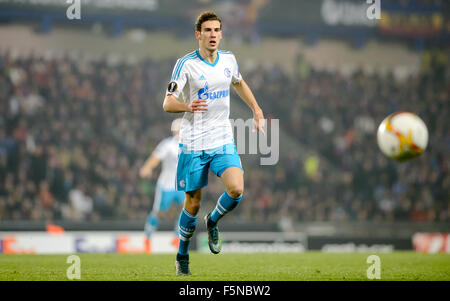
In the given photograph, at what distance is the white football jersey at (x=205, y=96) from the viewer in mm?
6633

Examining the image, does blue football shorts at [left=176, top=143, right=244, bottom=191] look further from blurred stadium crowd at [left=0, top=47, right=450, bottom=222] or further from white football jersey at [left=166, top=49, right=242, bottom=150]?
blurred stadium crowd at [left=0, top=47, right=450, bottom=222]

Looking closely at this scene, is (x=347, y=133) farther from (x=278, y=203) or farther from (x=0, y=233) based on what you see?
(x=0, y=233)

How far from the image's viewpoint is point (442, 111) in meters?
23.6

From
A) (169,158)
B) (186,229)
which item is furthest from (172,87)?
(169,158)

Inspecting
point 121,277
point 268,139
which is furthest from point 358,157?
point 121,277

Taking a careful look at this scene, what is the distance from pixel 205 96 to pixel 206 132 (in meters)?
0.39

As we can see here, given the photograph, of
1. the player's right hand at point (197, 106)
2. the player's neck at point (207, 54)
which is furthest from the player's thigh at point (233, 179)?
the player's neck at point (207, 54)

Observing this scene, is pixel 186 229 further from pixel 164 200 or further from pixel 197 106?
pixel 164 200

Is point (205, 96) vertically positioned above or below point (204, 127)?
above

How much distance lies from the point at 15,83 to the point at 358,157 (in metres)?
11.9

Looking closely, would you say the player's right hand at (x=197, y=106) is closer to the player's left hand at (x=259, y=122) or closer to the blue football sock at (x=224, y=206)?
the player's left hand at (x=259, y=122)

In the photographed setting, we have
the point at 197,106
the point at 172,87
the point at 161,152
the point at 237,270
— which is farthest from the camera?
the point at 161,152

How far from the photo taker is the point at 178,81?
652cm
